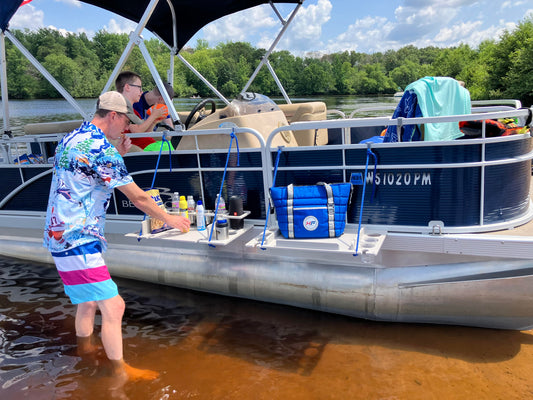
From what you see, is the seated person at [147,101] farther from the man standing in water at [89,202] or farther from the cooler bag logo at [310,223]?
the cooler bag logo at [310,223]

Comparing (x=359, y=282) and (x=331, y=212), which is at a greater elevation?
(x=331, y=212)

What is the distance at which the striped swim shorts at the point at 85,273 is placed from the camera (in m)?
2.75

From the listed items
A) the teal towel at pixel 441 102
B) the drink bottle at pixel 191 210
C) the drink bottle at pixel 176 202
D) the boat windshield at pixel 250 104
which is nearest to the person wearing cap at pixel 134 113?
the boat windshield at pixel 250 104

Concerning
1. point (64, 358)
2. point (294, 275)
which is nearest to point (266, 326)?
point (294, 275)

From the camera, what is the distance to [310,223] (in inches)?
134

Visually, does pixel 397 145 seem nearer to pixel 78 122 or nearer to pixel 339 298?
pixel 339 298

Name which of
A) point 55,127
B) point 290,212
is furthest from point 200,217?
point 55,127

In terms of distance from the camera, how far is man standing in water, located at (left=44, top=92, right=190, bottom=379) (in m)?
2.68

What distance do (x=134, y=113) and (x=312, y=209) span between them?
242 cm

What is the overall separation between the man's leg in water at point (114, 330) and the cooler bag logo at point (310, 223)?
1.52 meters

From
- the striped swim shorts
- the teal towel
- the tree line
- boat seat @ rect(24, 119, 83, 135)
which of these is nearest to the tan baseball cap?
the striped swim shorts

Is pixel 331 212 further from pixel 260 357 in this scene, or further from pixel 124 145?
pixel 124 145

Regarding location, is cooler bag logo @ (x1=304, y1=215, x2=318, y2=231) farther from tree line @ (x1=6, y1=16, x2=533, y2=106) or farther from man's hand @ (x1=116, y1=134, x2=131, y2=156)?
tree line @ (x1=6, y1=16, x2=533, y2=106)

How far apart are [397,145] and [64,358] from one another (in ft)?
10.9
